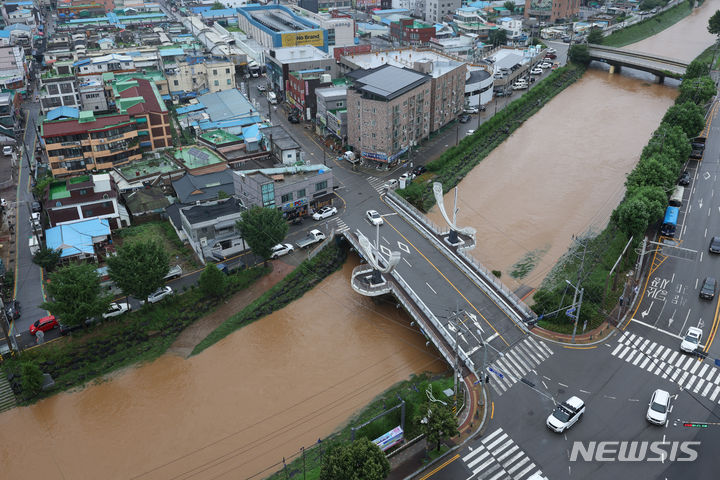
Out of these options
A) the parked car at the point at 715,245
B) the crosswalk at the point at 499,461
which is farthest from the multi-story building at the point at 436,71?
the crosswalk at the point at 499,461

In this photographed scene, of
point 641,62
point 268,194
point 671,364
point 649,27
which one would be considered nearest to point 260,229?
point 268,194

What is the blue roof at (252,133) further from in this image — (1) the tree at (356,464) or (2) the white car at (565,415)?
(2) the white car at (565,415)

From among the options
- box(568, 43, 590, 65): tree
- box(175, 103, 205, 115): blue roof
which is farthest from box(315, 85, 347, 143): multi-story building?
box(568, 43, 590, 65): tree

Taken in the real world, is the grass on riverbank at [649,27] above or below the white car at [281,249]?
above

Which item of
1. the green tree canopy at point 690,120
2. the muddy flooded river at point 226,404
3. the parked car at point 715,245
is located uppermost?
the green tree canopy at point 690,120

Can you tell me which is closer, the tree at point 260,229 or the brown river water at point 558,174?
the tree at point 260,229

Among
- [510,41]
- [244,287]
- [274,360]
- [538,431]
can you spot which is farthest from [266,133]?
[510,41]
